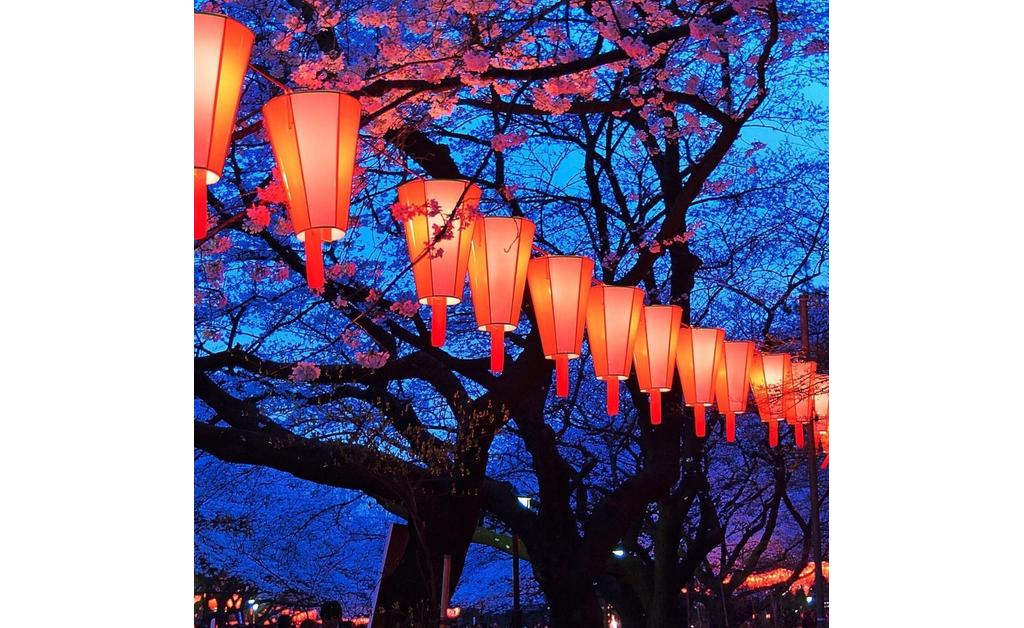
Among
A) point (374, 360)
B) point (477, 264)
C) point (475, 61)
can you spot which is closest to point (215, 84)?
point (475, 61)

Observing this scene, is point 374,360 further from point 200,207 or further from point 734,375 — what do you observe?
point 200,207

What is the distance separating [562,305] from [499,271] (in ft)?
0.91

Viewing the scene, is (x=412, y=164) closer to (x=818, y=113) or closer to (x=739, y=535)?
(x=818, y=113)

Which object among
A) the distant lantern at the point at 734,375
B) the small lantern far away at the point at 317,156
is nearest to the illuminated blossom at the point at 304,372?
the distant lantern at the point at 734,375

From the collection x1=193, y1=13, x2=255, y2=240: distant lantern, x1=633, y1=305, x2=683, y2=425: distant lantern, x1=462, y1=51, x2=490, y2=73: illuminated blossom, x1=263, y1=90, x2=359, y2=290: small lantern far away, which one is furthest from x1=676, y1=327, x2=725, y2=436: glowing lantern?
x1=193, y1=13, x2=255, y2=240: distant lantern

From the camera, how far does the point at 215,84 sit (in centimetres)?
166

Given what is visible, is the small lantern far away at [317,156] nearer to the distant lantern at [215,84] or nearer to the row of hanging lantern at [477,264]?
the row of hanging lantern at [477,264]

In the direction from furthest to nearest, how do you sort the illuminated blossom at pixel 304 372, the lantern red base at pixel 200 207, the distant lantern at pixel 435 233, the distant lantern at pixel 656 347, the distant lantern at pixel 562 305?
the illuminated blossom at pixel 304 372
the distant lantern at pixel 656 347
the distant lantern at pixel 562 305
the distant lantern at pixel 435 233
the lantern red base at pixel 200 207

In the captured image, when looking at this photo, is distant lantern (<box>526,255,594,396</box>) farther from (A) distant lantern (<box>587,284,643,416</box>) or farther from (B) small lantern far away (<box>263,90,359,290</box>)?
(B) small lantern far away (<box>263,90,359,290</box>)

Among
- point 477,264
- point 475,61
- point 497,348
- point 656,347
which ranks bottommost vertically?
point 497,348

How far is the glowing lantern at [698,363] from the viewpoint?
3.71 metres

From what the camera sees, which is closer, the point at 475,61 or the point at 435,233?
the point at 475,61

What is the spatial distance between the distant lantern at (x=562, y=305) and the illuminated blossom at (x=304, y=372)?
5.26 ft
